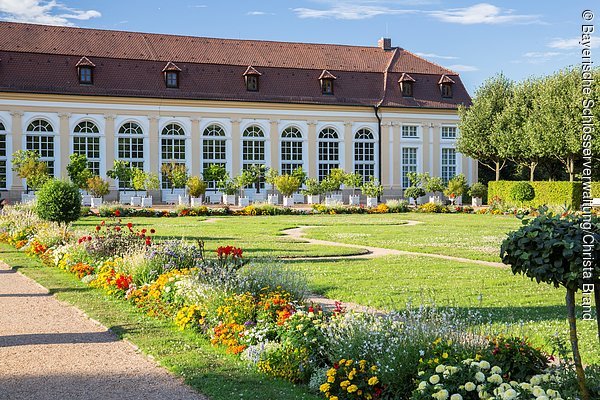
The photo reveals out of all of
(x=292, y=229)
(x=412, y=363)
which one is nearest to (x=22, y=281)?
(x=412, y=363)

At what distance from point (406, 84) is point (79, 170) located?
20357 mm

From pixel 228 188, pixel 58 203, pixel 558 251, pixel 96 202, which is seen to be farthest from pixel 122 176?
pixel 558 251

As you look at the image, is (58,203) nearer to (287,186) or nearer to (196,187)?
(196,187)

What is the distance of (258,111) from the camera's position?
45.5 meters

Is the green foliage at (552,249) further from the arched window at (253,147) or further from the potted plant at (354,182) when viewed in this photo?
the arched window at (253,147)

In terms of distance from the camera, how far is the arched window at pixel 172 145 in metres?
44.2

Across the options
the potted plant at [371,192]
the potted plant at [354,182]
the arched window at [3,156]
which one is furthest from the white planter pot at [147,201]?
the potted plant at [371,192]

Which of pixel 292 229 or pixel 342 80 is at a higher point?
pixel 342 80

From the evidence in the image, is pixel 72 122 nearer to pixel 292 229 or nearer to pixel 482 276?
pixel 292 229

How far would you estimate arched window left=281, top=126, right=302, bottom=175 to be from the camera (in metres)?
46.4

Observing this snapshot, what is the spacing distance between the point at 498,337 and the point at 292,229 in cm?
1864

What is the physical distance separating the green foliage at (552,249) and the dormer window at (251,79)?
Result: 40875 mm

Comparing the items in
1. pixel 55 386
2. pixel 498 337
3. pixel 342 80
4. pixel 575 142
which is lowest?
pixel 55 386

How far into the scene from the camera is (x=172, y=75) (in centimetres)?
4403
